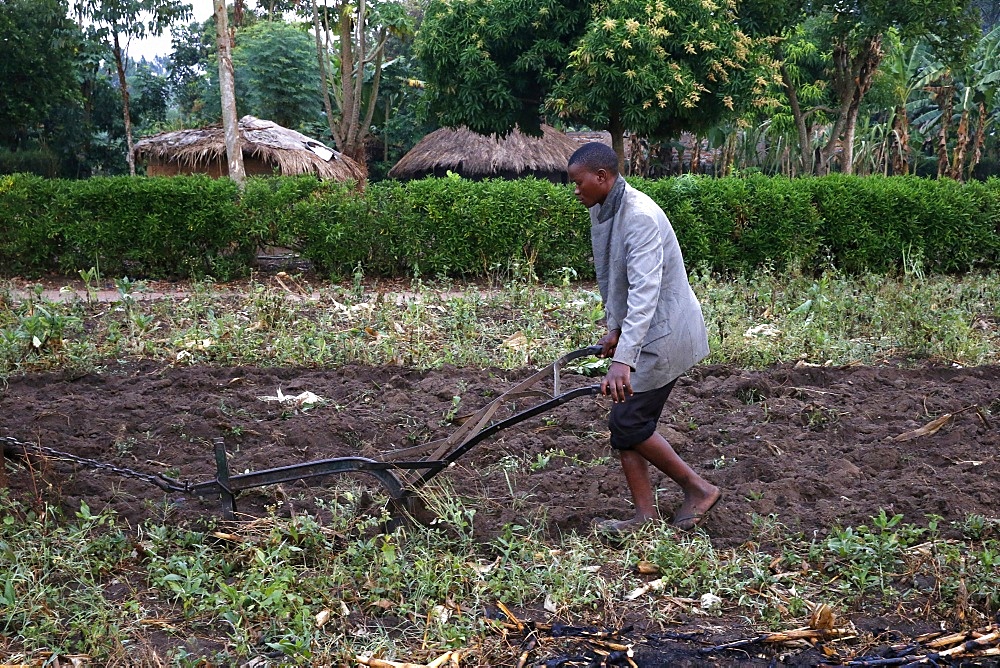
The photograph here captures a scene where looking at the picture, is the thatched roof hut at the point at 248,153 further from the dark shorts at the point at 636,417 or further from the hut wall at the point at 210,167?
the dark shorts at the point at 636,417

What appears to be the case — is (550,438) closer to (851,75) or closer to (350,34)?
(851,75)

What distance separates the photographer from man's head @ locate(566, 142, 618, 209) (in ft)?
12.2

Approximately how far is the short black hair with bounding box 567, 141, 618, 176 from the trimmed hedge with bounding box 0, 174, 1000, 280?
22.2 feet

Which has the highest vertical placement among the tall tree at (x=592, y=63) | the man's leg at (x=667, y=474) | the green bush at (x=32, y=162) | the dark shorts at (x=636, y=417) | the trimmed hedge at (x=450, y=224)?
the tall tree at (x=592, y=63)

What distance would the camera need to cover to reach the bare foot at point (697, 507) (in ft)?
13.1

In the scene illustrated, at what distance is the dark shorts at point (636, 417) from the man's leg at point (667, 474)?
0.06m

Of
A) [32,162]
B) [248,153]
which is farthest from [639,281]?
[32,162]

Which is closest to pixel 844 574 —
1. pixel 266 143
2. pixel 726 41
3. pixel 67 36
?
pixel 726 41

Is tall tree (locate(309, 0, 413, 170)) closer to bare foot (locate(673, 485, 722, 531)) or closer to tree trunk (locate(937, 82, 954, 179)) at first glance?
tree trunk (locate(937, 82, 954, 179))

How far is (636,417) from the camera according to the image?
3818mm

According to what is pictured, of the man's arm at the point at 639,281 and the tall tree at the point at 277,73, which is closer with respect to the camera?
the man's arm at the point at 639,281

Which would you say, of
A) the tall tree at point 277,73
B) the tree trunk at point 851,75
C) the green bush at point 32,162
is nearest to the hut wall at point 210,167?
the green bush at point 32,162

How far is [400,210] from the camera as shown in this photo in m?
10.7

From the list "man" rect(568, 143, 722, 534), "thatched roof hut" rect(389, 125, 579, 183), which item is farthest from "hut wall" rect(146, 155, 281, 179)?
"man" rect(568, 143, 722, 534)
